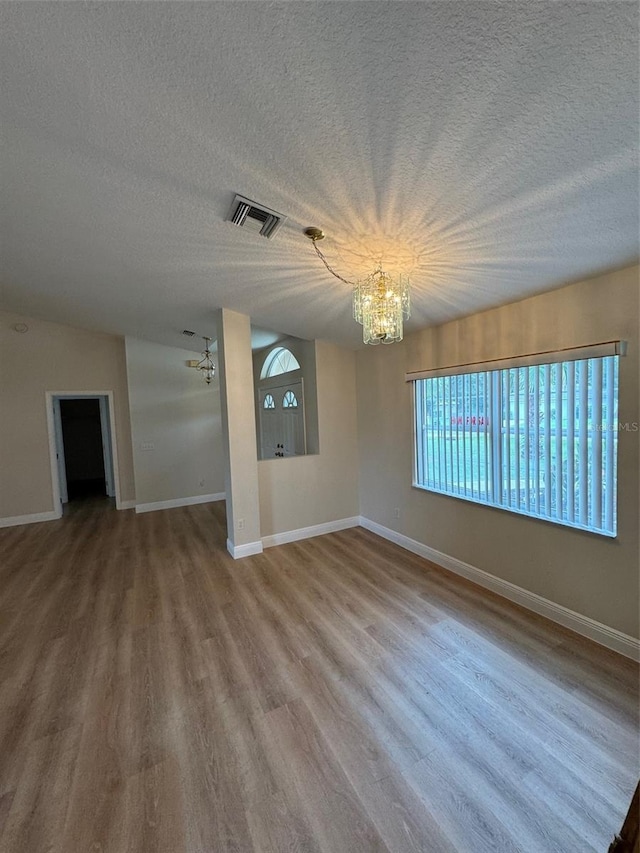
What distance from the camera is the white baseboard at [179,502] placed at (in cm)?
573

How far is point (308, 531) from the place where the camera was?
14.0 ft

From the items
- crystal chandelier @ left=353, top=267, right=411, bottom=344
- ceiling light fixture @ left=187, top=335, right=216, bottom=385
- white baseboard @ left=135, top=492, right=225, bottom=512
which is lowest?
white baseboard @ left=135, top=492, right=225, bottom=512

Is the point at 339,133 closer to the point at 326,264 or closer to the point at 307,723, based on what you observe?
the point at 326,264

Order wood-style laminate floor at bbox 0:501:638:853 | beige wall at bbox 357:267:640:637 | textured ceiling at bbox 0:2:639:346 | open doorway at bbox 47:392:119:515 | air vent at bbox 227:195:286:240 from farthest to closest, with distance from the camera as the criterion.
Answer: open doorway at bbox 47:392:119:515
beige wall at bbox 357:267:640:637
air vent at bbox 227:195:286:240
wood-style laminate floor at bbox 0:501:638:853
textured ceiling at bbox 0:2:639:346

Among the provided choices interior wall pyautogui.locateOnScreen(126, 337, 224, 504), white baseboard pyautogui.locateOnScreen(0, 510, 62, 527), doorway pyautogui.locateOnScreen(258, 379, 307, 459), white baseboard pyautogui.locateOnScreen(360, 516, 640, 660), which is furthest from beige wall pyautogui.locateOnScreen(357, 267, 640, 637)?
white baseboard pyautogui.locateOnScreen(0, 510, 62, 527)

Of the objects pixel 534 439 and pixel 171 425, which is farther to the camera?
pixel 171 425

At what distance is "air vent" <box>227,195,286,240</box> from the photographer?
1724mm

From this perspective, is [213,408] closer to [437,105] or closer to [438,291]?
[438,291]

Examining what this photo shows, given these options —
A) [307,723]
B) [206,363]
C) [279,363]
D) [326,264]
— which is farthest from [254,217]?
[206,363]

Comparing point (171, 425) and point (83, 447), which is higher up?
point (171, 425)

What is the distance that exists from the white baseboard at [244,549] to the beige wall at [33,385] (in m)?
3.84

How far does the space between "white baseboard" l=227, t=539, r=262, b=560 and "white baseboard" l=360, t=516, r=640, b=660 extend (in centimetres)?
169

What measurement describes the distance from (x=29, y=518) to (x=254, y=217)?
20.1 ft

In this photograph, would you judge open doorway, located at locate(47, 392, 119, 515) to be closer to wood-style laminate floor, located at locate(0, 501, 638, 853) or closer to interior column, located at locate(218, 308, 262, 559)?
interior column, located at locate(218, 308, 262, 559)
